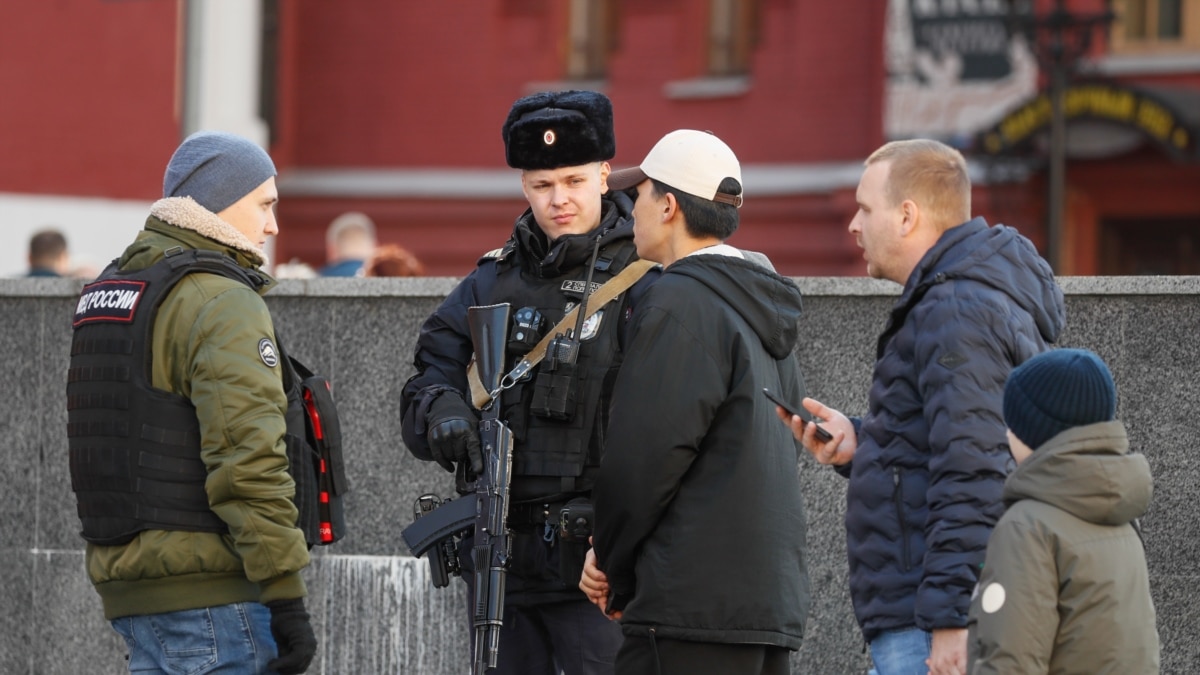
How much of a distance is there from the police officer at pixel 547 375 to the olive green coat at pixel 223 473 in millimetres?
514

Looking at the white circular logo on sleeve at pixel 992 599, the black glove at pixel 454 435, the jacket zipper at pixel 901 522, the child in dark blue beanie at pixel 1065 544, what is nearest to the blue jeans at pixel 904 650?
the jacket zipper at pixel 901 522

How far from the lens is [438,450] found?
4.84 m

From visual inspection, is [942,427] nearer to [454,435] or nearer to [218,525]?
[454,435]

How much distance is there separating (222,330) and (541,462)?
0.85 meters

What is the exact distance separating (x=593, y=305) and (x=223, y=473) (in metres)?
1.01

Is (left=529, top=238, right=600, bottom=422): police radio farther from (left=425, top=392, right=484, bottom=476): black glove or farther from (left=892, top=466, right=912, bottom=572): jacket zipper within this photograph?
(left=892, top=466, right=912, bottom=572): jacket zipper

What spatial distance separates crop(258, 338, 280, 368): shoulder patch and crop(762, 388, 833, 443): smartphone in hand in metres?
1.16

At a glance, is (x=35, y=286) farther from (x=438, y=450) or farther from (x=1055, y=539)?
(x=1055, y=539)

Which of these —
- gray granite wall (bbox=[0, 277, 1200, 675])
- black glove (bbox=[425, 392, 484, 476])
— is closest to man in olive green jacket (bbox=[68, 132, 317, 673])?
black glove (bbox=[425, 392, 484, 476])

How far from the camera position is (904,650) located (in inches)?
166

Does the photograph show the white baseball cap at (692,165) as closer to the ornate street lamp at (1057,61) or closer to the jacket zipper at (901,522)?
the jacket zipper at (901,522)

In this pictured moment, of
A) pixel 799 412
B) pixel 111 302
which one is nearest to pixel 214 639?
pixel 111 302

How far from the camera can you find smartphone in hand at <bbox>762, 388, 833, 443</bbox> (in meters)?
4.25

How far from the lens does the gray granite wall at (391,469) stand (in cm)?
592
